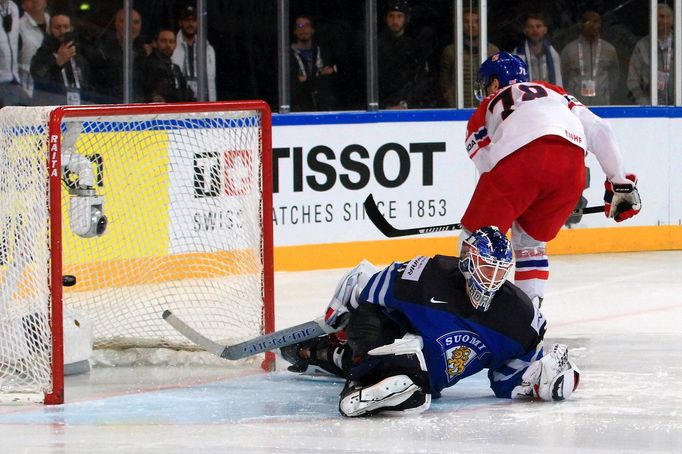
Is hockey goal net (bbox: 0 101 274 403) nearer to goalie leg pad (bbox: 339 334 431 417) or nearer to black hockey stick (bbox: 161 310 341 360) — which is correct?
black hockey stick (bbox: 161 310 341 360)

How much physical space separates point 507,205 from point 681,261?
2.89m

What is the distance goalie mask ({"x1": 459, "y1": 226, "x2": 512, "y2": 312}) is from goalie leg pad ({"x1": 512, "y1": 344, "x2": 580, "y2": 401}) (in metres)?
0.27

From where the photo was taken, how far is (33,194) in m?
3.93

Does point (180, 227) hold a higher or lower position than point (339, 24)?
lower

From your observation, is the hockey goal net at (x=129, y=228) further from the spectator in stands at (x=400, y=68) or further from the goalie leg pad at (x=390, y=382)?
the spectator in stands at (x=400, y=68)

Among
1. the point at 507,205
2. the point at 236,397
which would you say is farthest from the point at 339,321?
the point at 507,205

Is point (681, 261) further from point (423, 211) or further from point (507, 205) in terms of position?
point (507, 205)

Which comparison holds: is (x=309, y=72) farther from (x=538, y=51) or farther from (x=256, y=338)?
(x=256, y=338)

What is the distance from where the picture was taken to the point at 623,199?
4.69 metres

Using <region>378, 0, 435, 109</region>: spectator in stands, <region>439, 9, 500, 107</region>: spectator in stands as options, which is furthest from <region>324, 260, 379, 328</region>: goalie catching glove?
<region>439, 9, 500, 107</region>: spectator in stands

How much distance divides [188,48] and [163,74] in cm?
18

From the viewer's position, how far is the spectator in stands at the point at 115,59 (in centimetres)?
649

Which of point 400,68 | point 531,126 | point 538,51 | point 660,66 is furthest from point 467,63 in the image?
point 531,126

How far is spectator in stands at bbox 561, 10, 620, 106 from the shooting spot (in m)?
7.53
